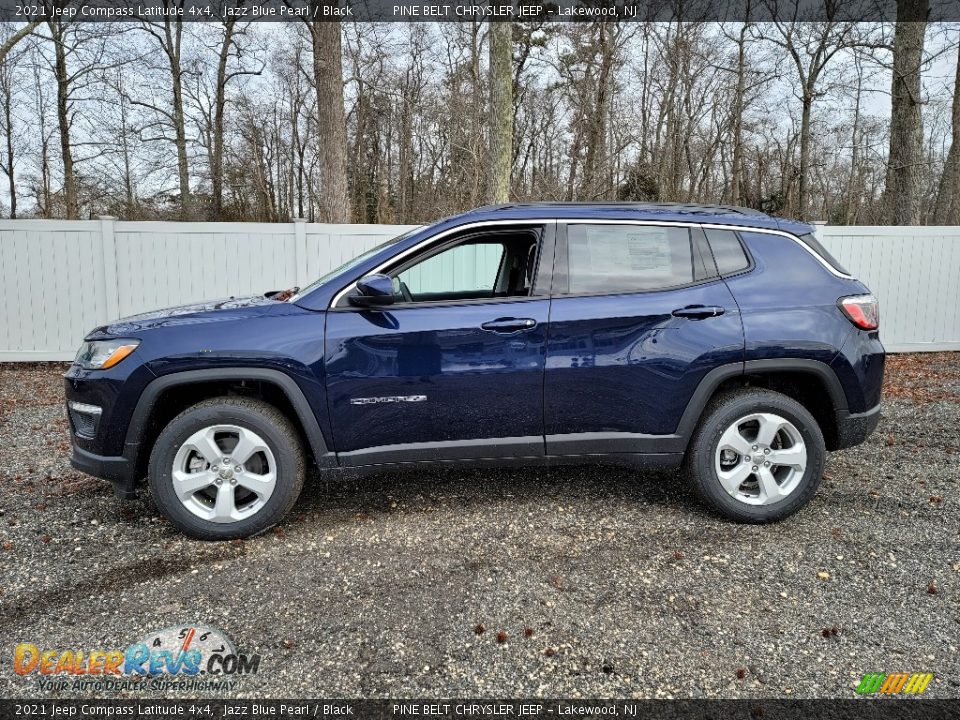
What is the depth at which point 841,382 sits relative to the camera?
340cm

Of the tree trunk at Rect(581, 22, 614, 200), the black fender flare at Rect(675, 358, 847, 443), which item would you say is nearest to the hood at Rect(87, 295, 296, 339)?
the black fender flare at Rect(675, 358, 847, 443)

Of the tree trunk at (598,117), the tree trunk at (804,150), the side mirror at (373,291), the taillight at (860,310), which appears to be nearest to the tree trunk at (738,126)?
the tree trunk at (804,150)

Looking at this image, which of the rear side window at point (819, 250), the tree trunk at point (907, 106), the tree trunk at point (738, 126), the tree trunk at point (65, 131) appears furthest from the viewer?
the tree trunk at point (738, 126)

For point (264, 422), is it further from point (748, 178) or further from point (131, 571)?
point (748, 178)

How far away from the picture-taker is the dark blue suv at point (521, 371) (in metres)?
3.19

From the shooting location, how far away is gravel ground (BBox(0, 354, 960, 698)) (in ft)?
7.32

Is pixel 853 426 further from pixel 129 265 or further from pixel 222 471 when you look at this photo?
pixel 129 265

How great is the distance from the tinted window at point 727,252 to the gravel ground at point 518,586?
1474 mm

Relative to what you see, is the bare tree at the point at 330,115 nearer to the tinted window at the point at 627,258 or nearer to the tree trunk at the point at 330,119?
the tree trunk at the point at 330,119

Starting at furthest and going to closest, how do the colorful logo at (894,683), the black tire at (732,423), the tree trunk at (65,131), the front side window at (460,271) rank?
the tree trunk at (65,131), the front side window at (460,271), the black tire at (732,423), the colorful logo at (894,683)

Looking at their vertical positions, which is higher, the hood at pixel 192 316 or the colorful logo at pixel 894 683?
the hood at pixel 192 316

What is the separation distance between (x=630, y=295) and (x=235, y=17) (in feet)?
73.5

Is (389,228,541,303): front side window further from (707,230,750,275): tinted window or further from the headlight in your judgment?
the headlight

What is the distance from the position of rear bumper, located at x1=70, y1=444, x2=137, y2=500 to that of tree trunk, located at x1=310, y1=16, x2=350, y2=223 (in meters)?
7.40
